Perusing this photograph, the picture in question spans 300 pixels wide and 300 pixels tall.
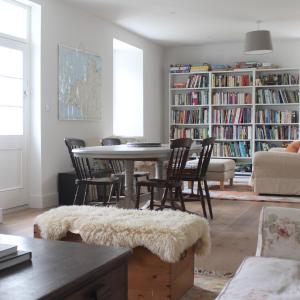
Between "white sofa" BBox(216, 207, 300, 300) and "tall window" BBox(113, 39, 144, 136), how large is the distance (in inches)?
253

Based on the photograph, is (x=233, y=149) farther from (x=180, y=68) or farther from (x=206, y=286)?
(x=206, y=286)

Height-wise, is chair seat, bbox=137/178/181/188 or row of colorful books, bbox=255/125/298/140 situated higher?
row of colorful books, bbox=255/125/298/140

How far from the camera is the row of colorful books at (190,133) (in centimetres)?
933

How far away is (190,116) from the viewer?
9438 millimetres

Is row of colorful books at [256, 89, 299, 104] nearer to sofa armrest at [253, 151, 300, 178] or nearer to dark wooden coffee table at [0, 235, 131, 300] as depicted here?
sofa armrest at [253, 151, 300, 178]

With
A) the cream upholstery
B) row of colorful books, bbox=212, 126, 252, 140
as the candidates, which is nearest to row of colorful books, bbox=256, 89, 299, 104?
row of colorful books, bbox=212, 126, 252, 140

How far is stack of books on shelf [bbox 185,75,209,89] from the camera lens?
362 inches

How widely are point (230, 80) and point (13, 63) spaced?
4.68m

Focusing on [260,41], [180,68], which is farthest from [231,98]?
[260,41]

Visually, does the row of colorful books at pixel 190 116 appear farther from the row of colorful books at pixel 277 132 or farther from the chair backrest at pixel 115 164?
the chair backrest at pixel 115 164

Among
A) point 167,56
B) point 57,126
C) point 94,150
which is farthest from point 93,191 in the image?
point 167,56

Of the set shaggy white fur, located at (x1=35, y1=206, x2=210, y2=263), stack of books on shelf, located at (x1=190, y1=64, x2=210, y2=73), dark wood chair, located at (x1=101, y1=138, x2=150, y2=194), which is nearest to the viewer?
shaggy white fur, located at (x1=35, y1=206, x2=210, y2=263)

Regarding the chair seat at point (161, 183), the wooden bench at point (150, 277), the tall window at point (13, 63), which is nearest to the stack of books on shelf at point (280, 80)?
the tall window at point (13, 63)

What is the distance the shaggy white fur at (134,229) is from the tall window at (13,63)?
2921mm
